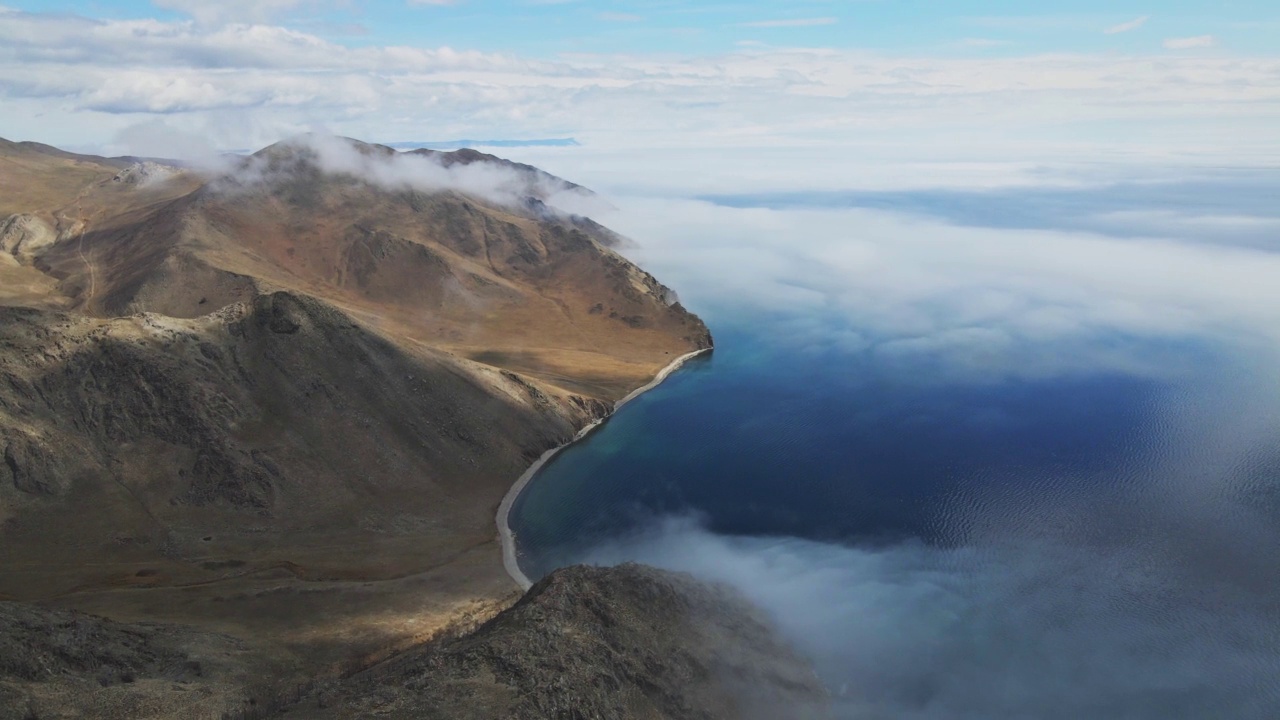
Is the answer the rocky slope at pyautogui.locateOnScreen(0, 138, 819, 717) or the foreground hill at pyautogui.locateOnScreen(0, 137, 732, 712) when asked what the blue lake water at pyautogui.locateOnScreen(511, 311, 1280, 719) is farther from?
the rocky slope at pyautogui.locateOnScreen(0, 138, 819, 717)

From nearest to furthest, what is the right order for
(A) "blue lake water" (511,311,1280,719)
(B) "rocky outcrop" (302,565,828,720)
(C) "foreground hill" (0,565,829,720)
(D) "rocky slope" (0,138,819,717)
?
(C) "foreground hill" (0,565,829,720) < (B) "rocky outcrop" (302,565,828,720) < (D) "rocky slope" (0,138,819,717) < (A) "blue lake water" (511,311,1280,719)

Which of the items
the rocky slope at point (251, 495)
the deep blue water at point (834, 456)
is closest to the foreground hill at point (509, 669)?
the rocky slope at point (251, 495)

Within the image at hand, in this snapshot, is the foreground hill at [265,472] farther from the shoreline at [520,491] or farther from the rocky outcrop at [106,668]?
the rocky outcrop at [106,668]

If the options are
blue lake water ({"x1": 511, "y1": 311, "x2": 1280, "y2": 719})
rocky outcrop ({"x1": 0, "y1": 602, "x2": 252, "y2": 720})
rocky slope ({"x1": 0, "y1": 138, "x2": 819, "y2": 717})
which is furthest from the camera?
blue lake water ({"x1": 511, "y1": 311, "x2": 1280, "y2": 719})

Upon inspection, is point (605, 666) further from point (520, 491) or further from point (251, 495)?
point (251, 495)

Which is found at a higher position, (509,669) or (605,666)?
(509,669)

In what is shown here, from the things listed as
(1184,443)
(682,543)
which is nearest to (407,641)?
(682,543)

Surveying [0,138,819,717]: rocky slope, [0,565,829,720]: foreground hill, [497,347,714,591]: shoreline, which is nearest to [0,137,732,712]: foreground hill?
[0,138,819,717]: rocky slope

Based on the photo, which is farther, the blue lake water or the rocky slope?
the blue lake water

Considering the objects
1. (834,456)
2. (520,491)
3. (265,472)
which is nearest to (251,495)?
(265,472)
